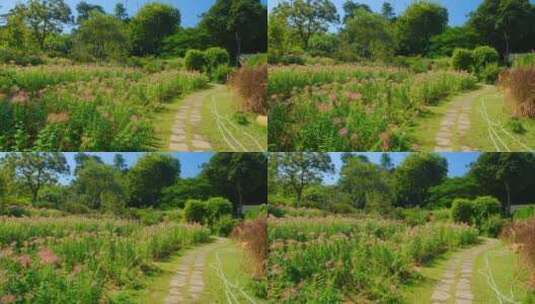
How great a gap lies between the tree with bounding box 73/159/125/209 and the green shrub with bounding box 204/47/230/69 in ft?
4.89

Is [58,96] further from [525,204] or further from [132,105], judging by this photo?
[525,204]

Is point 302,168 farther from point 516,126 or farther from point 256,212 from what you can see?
point 516,126

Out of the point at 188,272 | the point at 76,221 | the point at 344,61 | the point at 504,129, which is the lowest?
the point at 188,272

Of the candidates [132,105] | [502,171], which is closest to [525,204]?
[502,171]

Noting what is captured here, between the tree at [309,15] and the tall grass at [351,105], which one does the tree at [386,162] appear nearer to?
the tall grass at [351,105]

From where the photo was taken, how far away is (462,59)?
6742 millimetres

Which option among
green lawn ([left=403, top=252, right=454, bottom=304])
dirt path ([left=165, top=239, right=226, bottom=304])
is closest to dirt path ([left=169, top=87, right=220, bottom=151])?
dirt path ([left=165, top=239, right=226, bottom=304])

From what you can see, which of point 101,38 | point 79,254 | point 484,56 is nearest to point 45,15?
point 101,38

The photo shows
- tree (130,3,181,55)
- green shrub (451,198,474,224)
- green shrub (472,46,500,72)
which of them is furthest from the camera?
tree (130,3,181,55)

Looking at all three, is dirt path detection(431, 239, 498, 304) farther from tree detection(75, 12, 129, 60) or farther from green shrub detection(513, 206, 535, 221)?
tree detection(75, 12, 129, 60)

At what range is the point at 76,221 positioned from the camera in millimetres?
6648

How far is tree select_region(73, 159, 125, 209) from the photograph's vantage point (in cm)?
659

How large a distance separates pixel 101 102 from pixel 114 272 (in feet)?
5.55

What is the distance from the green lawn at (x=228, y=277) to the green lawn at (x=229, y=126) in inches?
39.9
